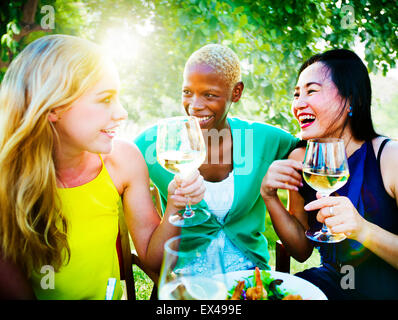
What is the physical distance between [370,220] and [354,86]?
2.56 feet

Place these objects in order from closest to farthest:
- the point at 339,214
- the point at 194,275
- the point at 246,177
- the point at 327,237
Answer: the point at 194,275
the point at 339,214
the point at 327,237
the point at 246,177

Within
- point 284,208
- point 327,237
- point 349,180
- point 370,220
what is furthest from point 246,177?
point 327,237

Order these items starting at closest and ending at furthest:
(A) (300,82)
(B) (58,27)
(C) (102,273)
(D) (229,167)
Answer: (C) (102,273) < (A) (300,82) < (D) (229,167) < (B) (58,27)

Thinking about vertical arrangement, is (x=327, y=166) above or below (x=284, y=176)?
above

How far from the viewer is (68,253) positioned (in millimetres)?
1495

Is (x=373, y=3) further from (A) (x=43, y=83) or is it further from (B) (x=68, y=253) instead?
(B) (x=68, y=253)

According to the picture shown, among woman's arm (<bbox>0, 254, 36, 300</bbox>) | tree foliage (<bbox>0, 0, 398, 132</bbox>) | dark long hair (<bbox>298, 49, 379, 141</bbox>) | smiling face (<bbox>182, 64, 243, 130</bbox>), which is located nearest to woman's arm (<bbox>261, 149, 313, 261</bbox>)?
dark long hair (<bbox>298, 49, 379, 141</bbox>)

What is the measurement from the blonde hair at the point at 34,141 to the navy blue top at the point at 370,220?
1474 mm

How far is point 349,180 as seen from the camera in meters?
1.83

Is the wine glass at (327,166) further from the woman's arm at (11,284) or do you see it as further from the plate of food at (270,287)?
the woman's arm at (11,284)

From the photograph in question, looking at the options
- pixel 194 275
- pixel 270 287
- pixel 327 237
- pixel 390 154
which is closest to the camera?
pixel 194 275

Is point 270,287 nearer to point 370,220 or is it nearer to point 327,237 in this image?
point 327,237
